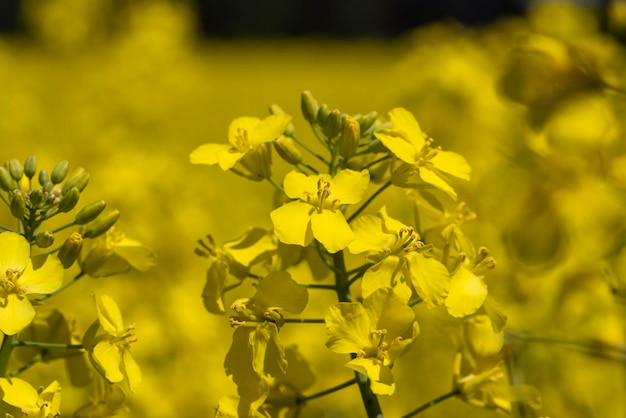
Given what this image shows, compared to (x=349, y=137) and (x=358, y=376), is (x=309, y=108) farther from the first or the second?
(x=358, y=376)

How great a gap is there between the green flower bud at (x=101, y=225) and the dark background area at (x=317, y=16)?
22203mm

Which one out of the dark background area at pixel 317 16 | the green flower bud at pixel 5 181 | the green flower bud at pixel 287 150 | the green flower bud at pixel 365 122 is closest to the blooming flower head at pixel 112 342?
the green flower bud at pixel 5 181

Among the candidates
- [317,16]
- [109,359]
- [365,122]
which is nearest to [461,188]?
[365,122]

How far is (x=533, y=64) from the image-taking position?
1.30 metres

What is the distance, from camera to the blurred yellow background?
1.40 meters

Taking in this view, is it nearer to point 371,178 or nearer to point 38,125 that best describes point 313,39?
point 38,125

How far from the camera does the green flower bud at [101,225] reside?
3.73ft

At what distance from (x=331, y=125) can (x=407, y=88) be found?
96.7 inches

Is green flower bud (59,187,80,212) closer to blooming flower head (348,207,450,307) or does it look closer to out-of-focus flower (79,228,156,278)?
out-of-focus flower (79,228,156,278)

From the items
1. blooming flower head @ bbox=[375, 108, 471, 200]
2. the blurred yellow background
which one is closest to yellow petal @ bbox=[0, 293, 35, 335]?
blooming flower head @ bbox=[375, 108, 471, 200]

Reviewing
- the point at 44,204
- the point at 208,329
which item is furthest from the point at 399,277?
the point at 208,329

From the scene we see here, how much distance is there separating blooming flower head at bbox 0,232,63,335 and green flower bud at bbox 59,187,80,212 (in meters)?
0.11

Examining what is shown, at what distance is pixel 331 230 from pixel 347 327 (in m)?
0.11

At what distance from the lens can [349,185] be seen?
107 centimetres
